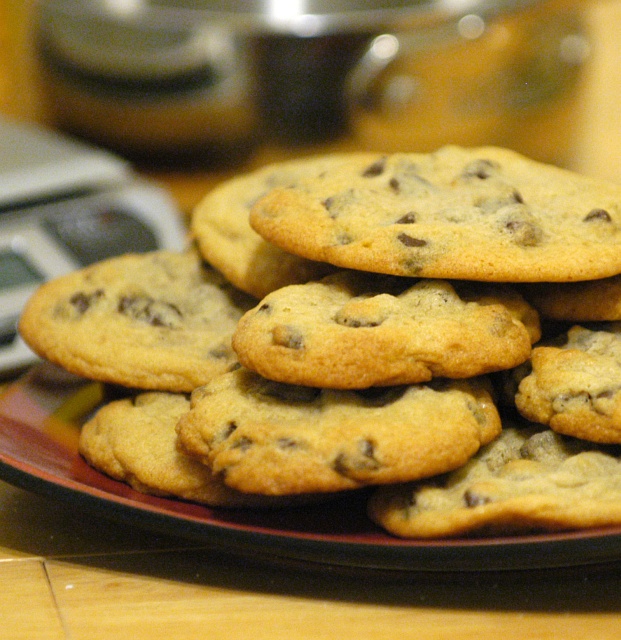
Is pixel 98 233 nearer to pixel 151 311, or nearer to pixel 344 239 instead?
pixel 151 311

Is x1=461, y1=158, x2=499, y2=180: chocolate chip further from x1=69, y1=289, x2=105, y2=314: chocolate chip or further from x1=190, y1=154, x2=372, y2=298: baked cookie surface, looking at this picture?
x1=69, y1=289, x2=105, y2=314: chocolate chip

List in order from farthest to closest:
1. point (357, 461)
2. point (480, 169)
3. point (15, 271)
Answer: point (15, 271)
point (480, 169)
point (357, 461)

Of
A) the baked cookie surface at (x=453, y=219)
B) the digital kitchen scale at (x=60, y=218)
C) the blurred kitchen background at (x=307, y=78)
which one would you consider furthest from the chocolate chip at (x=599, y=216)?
the blurred kitchen background at (x=307, y=78)

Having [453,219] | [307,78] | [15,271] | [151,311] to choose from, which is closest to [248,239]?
[151,311]

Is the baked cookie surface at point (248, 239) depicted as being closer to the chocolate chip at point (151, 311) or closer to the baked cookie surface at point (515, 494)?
the chocolate chip at point (151, 311)

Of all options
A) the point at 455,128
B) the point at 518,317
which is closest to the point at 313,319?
the point at 518,317

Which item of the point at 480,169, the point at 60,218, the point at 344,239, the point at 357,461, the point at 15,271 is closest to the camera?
the point at 357,461

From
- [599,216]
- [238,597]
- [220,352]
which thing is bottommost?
[238,597]

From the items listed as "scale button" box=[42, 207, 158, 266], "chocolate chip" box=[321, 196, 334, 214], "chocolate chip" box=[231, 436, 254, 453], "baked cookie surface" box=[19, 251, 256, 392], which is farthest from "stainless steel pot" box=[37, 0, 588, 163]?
"chocolate chip" box=[231, 436, 254, 453]
